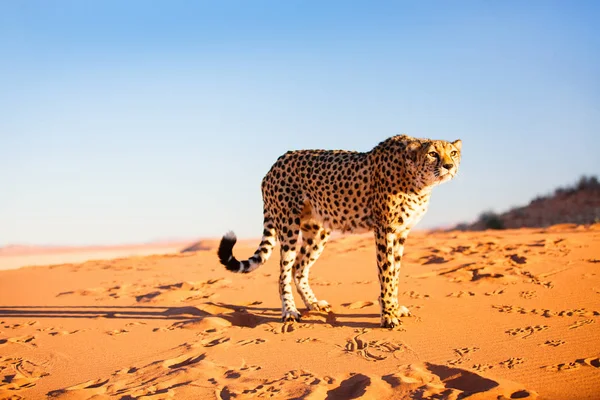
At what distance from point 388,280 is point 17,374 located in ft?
11.5

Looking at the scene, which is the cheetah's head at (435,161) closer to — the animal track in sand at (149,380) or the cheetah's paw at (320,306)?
the cheetah's paw at (320,306)

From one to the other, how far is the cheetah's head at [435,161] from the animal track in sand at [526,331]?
152cm

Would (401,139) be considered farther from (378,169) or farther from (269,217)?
(269,217)

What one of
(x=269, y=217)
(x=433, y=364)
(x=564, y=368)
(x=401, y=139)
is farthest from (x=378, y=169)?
(x=564, y=368)

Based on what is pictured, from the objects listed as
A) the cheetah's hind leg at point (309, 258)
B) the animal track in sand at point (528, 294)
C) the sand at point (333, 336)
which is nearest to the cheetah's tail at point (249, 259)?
the cheetah's hind leg at point (309, 258)

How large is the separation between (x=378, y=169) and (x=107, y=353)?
10.7ft

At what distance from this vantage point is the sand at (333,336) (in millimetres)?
4113

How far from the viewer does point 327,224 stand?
263 inches

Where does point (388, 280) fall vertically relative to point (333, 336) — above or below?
above

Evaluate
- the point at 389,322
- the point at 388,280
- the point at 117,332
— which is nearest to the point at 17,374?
the point at 117,332

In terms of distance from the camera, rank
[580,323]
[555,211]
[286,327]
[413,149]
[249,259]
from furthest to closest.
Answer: [555,211]
[249,259]
[286,327]
[413,149]
[580,323]

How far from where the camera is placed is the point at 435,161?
5648mm

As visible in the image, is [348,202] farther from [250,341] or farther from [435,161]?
[250,341]

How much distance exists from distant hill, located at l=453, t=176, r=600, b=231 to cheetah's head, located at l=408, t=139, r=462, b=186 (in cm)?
1713
